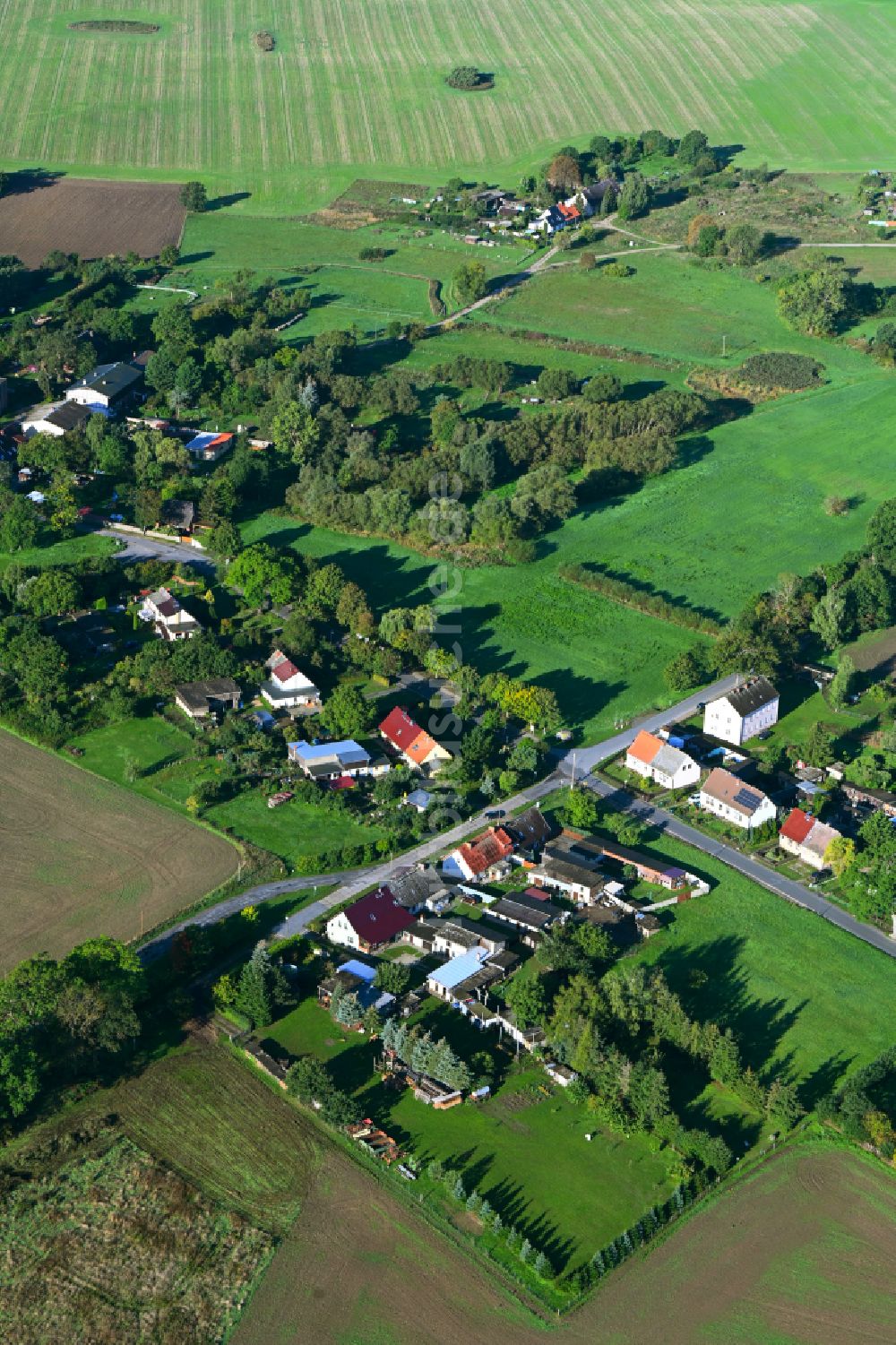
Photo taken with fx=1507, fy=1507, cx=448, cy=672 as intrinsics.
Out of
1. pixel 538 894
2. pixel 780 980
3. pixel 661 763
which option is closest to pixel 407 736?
pixel 661 763

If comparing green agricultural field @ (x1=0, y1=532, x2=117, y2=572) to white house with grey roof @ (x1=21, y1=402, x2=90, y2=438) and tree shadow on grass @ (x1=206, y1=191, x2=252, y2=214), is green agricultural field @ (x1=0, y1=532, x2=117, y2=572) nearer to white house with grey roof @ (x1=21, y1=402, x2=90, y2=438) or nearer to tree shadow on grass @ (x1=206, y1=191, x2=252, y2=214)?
white house with grey roof @ (x1=21, y1=402, x2=90, y2=438)

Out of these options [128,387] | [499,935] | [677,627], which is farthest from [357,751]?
[128,387]

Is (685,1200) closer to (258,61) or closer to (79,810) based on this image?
(79,810)

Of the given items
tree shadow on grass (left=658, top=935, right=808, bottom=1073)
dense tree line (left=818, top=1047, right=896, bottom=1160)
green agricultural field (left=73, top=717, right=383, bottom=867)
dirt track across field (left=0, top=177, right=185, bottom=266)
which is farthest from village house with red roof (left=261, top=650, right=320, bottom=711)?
dirt track across field (left=0, top=177, right=185, bottom=266)

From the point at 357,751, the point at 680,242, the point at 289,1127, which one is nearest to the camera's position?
the point at 289,1127

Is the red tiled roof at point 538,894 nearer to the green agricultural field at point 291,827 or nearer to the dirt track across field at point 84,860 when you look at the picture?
the green agricultural field at point 291,827

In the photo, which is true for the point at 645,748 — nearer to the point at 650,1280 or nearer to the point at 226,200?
the point at 650,1280
